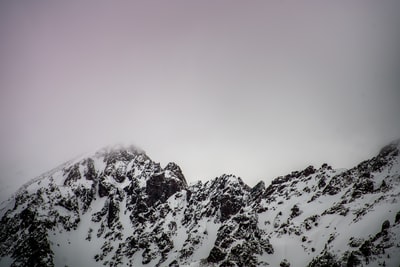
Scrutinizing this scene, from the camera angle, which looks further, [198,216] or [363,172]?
[198,216]

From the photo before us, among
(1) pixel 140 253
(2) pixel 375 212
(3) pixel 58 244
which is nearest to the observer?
(2) pixel 375 212

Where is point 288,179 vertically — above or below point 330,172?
above

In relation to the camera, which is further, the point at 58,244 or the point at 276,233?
the point at 58,244

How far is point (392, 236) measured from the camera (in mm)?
78812

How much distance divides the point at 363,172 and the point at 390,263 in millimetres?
76682

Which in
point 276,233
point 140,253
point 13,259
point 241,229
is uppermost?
point 13,259

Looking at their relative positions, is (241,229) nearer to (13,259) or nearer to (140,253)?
(140,253)

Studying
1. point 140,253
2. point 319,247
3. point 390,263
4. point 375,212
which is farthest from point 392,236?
point 140,253

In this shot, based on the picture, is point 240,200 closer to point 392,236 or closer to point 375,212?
point 375,212

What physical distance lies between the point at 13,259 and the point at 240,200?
138770 mm

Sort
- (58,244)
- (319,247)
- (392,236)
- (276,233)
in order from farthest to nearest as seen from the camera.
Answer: (58,244) → (276,233) → (319,247) → (392,236)

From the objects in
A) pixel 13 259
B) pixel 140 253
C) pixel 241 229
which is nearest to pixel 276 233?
pixel 241 229

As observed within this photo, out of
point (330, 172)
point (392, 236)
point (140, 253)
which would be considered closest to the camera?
point (392, 236)

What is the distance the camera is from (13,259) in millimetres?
187750
